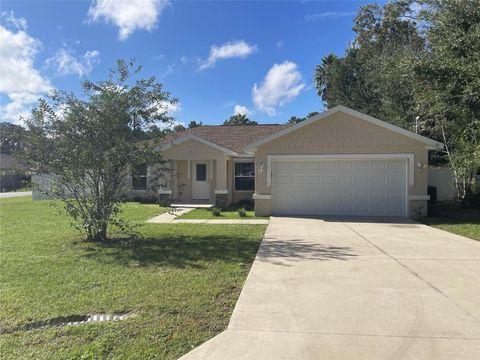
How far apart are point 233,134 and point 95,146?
14535 millimetres

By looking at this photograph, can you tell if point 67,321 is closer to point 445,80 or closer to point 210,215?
point 210,215

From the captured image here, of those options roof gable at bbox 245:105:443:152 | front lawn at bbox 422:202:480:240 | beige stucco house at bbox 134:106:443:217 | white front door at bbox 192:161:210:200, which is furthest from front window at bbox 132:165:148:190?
white front door at bbox 192:161:210:200

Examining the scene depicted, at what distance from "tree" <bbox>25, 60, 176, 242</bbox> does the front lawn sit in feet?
28.4

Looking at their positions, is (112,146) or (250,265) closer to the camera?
(250,265)

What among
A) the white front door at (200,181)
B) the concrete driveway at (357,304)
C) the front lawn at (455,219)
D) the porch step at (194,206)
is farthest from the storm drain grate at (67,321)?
the white front door at (200,181)

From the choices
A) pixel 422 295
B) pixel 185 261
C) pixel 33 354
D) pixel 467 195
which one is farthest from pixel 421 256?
pixel 467 195

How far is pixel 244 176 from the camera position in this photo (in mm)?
19812

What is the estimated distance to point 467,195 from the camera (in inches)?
687

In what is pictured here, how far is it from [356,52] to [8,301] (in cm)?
2945

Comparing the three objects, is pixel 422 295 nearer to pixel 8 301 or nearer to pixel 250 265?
pixel 250 265

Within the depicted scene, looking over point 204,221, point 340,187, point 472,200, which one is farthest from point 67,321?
point 472,200

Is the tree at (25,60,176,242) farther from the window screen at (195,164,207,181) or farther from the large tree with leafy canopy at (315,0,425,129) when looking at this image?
the large tree with leafy canopy at (315,0,425,129)

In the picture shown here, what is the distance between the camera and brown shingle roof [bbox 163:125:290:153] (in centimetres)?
2186

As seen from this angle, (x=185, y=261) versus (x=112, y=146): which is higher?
(x=112, y=146)
